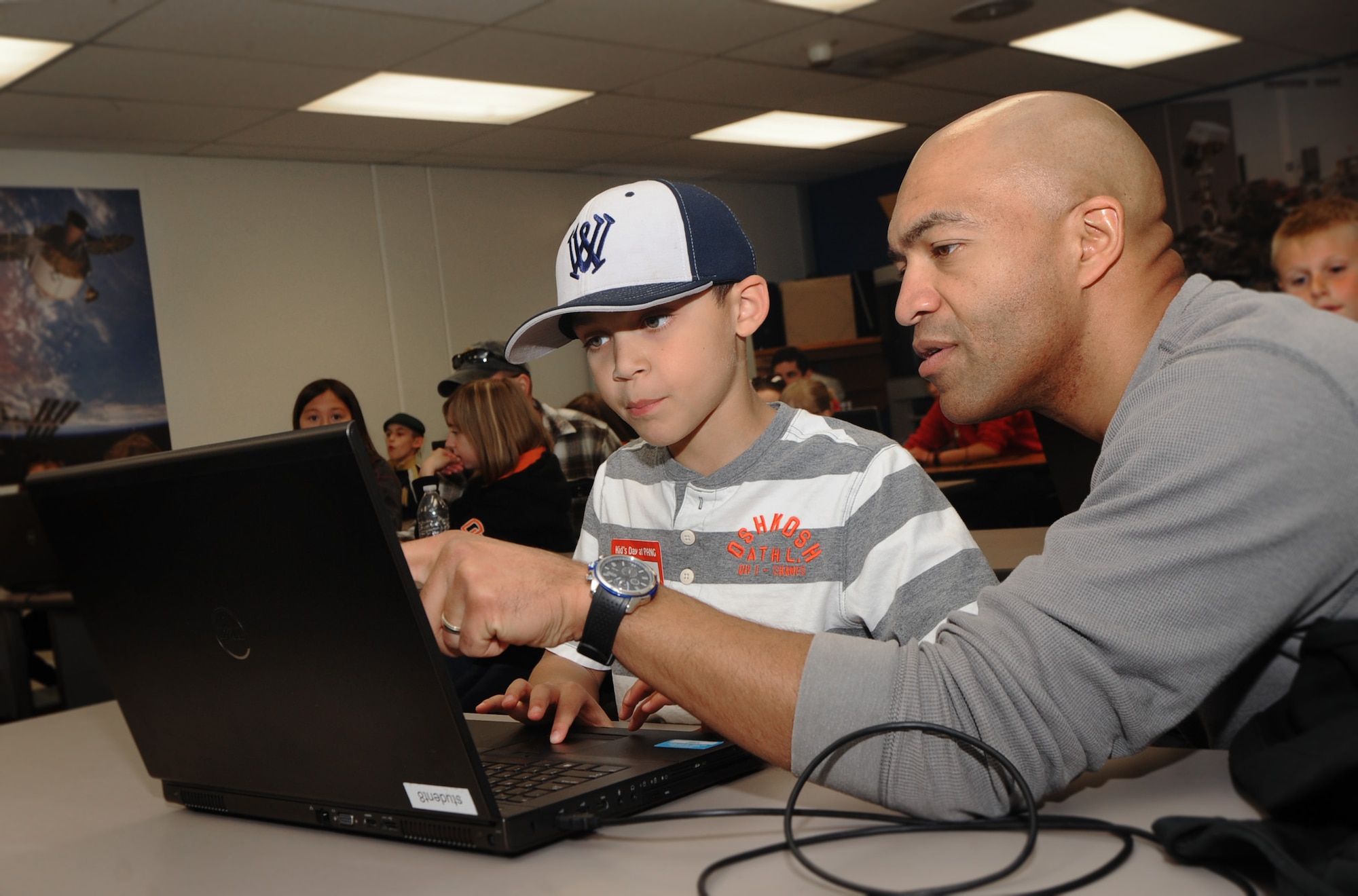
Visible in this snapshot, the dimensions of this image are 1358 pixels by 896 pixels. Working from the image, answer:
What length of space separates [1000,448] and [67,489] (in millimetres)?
4331

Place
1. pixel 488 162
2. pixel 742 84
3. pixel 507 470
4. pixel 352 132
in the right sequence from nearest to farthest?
pixel 507 470 → pixel 742 84 → pixel 352 132 → pixel 488 162

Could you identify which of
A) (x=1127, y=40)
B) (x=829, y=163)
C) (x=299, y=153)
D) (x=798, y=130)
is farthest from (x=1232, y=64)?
(x=299, y=153)

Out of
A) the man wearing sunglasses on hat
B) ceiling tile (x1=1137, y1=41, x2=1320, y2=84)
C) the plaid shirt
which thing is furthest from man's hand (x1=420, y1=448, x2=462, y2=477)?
ceiling tile (x1=1137, y1=41, x2=1320, y2=84)

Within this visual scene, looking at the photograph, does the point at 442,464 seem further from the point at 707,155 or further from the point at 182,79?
the point at 707,155

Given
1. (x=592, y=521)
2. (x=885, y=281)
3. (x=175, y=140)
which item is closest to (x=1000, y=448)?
(x=885, y=281)

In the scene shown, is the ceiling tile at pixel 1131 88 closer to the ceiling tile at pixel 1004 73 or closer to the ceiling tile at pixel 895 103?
the ceiling tile at pixel 1004 73

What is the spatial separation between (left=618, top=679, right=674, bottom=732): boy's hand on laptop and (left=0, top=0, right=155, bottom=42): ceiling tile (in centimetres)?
338

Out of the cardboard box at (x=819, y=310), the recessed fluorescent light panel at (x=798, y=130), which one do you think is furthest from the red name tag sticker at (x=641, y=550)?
the cardboard box at (x=819, y=310)

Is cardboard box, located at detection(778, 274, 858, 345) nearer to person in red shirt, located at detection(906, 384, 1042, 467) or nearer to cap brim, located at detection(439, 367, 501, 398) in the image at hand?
person in red shirt, located at detection(906, 384, 1042, 467)

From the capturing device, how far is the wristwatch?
31.8 inches

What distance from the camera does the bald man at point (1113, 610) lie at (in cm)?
70

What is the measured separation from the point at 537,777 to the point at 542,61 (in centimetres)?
434

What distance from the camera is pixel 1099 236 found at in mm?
966

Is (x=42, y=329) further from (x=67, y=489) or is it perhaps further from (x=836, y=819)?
(x=836, y=819)
